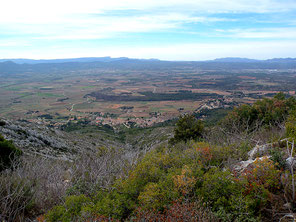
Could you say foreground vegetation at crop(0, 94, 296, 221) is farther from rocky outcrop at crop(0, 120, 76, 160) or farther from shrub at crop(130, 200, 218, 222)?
rocky outcrop at crop(0, 120, 76, 160)

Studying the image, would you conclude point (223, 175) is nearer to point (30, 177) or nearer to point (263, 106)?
point (30, 177)

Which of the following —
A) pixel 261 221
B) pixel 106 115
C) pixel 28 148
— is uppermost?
pixel 261 221

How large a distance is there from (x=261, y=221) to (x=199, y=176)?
2234 mm

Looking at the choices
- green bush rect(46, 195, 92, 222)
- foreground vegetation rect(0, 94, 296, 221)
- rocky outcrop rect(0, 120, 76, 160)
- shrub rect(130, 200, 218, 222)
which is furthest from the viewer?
rocky outcrop rect(0, 120, 76, 160)

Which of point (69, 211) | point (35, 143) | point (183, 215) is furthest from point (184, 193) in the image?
point (35, 143)

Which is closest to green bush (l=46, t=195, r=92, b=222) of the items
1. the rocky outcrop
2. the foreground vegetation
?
the foreground vegetation

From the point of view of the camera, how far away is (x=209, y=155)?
8.16 meters

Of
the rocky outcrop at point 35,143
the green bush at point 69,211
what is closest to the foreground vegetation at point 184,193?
the green bush at point 69,211

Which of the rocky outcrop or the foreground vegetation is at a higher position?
the foreground vegetation

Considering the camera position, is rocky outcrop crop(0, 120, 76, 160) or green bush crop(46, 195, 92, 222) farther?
rocky outcrop crop(0, 120, 76, 160)

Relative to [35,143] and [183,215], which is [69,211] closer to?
[183,215]

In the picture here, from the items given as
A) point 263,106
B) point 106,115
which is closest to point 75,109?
point 106,115

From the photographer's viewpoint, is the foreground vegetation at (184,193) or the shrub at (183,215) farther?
the foreground vegetation at (184,193)

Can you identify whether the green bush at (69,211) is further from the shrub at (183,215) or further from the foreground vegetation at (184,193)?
the shrub at (183,215)
